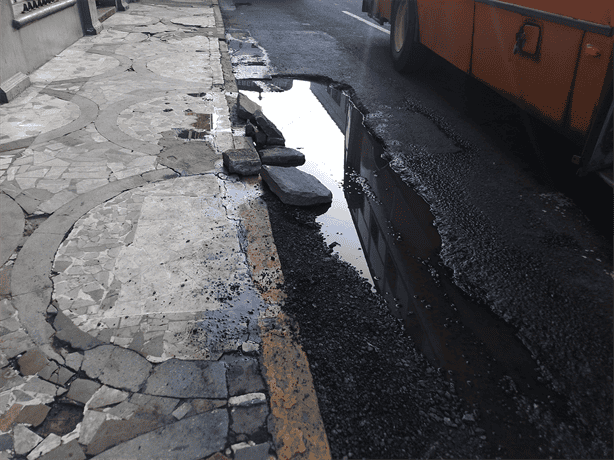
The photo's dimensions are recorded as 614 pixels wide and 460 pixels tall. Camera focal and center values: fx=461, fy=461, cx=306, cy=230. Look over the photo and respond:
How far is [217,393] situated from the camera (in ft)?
6.84

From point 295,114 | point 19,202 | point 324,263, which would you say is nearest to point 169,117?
point 295,114

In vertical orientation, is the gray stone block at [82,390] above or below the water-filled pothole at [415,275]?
above

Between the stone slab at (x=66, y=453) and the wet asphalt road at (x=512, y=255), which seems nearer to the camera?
the stone slab at (x=66, y=453)

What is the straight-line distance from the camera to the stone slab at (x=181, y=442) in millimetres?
A: 1821

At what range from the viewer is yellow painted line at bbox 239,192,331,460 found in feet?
6.30

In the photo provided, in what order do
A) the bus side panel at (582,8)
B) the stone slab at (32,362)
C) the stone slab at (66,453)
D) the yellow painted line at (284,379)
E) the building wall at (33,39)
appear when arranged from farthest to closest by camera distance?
the building wall at (33,39), the bus side panel at (582,8), the stone slab at (32,362), the yellow painted line at (284,379), the stone slab at (66,453)

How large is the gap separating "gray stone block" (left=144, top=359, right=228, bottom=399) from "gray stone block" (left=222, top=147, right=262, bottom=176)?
2.16 meters

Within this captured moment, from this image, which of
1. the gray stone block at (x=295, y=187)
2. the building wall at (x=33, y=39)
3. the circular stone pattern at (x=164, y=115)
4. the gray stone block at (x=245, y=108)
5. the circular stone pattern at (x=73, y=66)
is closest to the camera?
the gray stone block at (x=295, y=187)

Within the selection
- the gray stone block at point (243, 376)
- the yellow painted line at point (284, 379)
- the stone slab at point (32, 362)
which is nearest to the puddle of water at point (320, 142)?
the yellow painted line at point (284, 379)

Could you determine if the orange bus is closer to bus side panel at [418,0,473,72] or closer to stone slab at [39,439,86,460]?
bus side panel at [418,0,473,72]

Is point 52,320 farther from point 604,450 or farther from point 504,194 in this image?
point 504,194

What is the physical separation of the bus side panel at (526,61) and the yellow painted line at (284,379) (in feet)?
9.20

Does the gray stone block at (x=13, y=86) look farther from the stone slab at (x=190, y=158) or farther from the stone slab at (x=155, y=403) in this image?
the stone slab at (x=155, y=403)

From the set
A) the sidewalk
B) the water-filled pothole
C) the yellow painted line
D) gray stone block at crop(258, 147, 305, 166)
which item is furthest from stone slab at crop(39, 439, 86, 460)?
gray stone block at crop(258, 147, 305, 166)
